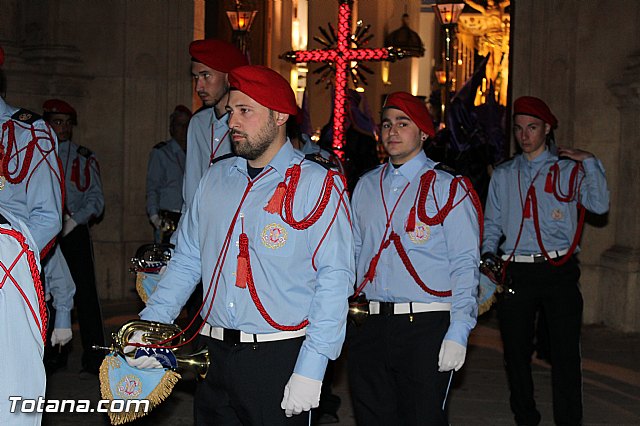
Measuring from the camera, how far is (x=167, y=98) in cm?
1223

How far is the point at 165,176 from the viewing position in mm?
10625

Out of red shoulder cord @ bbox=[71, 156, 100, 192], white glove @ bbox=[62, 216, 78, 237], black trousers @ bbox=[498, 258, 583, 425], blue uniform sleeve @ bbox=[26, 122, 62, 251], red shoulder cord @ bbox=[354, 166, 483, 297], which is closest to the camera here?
red shoulder cord @ bbox=[354, 166, 483, 297]

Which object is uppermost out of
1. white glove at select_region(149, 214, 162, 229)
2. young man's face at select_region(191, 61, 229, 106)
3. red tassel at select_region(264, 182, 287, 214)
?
young man's face at select_region(191, 61, 229, 106)

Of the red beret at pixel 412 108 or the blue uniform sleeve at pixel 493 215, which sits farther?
the blue uniform sleeve at pixel 493 215

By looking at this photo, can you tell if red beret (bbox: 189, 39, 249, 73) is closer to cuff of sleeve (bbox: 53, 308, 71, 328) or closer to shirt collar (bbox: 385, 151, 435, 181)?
shirt collar (bbox: 385, 151, 435, 181)

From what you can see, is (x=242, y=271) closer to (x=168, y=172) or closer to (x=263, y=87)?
(x=263, y=87)

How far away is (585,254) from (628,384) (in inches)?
112

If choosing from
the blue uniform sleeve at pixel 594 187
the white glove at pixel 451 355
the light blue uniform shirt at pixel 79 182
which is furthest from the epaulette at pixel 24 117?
the blue uniform sleeve at pixel 594 187

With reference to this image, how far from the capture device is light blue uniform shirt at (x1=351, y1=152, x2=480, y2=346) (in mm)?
5152

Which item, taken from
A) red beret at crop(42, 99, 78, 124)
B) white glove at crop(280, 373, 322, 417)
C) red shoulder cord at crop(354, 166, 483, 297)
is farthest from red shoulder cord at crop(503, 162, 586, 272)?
red beret at crop(42, 99, 78, 124)

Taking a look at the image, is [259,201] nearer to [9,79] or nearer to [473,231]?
[473,231]

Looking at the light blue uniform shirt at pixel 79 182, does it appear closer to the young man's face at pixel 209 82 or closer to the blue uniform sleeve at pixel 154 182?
the blue uniform sleeve at pixel 154 182

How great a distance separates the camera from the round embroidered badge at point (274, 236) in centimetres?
407

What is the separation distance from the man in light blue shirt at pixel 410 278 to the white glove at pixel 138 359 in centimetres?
162
